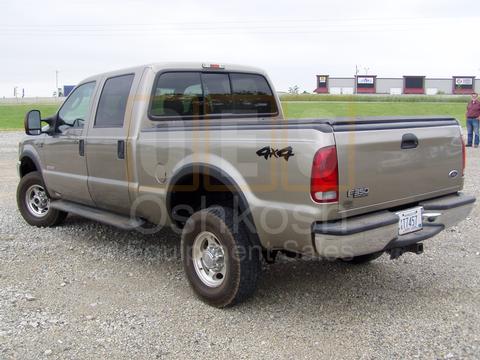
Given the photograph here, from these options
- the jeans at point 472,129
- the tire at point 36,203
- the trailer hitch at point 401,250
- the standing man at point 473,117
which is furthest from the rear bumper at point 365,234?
the jeans at point 472,129

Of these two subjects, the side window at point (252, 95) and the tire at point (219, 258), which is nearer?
the tire at point (219, 258)

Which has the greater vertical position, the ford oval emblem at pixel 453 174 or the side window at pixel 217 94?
the side window at pixel 217 94

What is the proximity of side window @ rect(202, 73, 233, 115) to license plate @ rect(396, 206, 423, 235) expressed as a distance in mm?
2183

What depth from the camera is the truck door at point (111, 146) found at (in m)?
4.88

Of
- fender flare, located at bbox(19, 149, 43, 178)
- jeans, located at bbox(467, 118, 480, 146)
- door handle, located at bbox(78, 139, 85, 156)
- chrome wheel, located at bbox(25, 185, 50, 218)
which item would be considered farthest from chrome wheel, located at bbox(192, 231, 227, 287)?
jeans, located at bbox(467, 118, 480, 146)

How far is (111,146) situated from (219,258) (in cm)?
162

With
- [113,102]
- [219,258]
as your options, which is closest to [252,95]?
[113,102]

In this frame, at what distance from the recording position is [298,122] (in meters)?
3.50

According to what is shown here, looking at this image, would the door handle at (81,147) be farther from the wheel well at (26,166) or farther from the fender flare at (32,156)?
the wheel well at (26,166)

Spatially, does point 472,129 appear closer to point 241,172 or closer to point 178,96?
point 178,96

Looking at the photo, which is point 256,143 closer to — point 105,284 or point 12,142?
point 105,284

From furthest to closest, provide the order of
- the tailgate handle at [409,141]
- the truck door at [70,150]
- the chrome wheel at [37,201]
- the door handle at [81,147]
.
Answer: the chrome wheel at [37,201], the truck door at [70,150], the door handle at [81,147], the tailgate handle at [409,141]

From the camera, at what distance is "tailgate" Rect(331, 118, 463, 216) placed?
11.3 feet

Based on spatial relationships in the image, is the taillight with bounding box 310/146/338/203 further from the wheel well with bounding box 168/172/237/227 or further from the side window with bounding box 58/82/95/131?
the side window with bounding box 58/82/95/131
